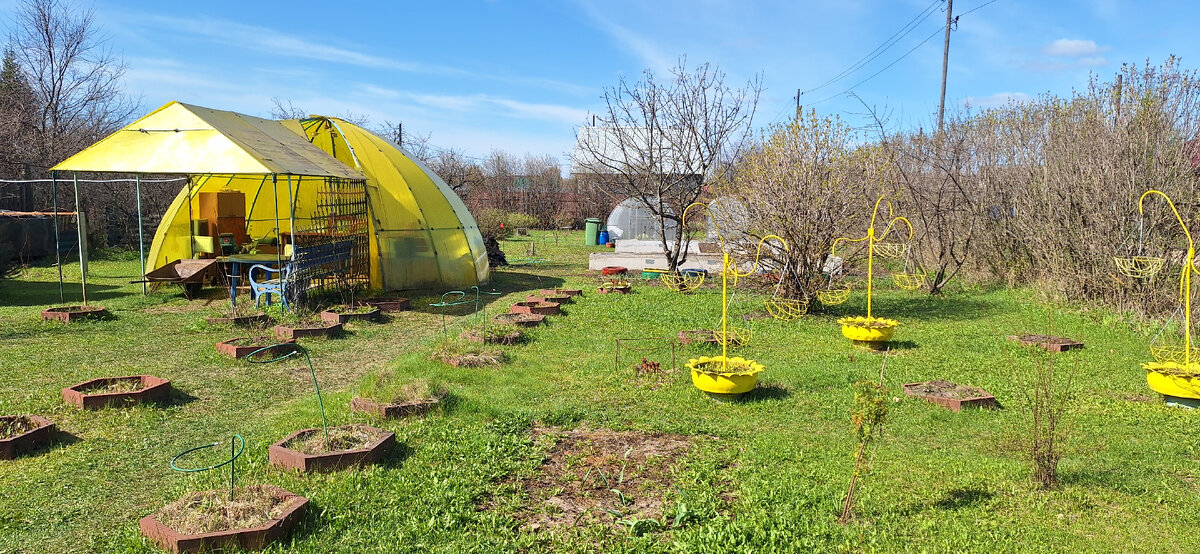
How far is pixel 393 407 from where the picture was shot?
6320mm

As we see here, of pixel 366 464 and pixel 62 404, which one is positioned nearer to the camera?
pixel 366 464

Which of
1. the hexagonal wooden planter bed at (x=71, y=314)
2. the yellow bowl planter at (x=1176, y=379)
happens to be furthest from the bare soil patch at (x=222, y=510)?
the hexagonal wooden planter bed at (x=71, y=314)

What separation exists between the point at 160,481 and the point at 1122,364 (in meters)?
9.67

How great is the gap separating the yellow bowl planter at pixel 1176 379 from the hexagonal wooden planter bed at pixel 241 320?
10.2m

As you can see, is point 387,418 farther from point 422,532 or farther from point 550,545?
point 550,545

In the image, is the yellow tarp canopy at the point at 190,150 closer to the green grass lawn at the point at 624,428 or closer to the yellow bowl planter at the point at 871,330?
the green grass lawn at the point at 624,428

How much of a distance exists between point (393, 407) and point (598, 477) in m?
2.11

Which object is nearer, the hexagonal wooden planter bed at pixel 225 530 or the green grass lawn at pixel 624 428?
the hexagonal wooden planter bed at pixel 225 530

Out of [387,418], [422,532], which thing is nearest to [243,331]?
[387,418]

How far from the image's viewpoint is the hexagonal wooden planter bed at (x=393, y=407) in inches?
249

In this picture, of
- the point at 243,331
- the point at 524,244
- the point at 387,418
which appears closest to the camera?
the point at 387,418

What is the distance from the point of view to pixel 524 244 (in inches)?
1079

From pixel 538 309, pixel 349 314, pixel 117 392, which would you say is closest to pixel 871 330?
pixel 538 309

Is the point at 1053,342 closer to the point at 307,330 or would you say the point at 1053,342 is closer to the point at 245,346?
the point at 307,330
